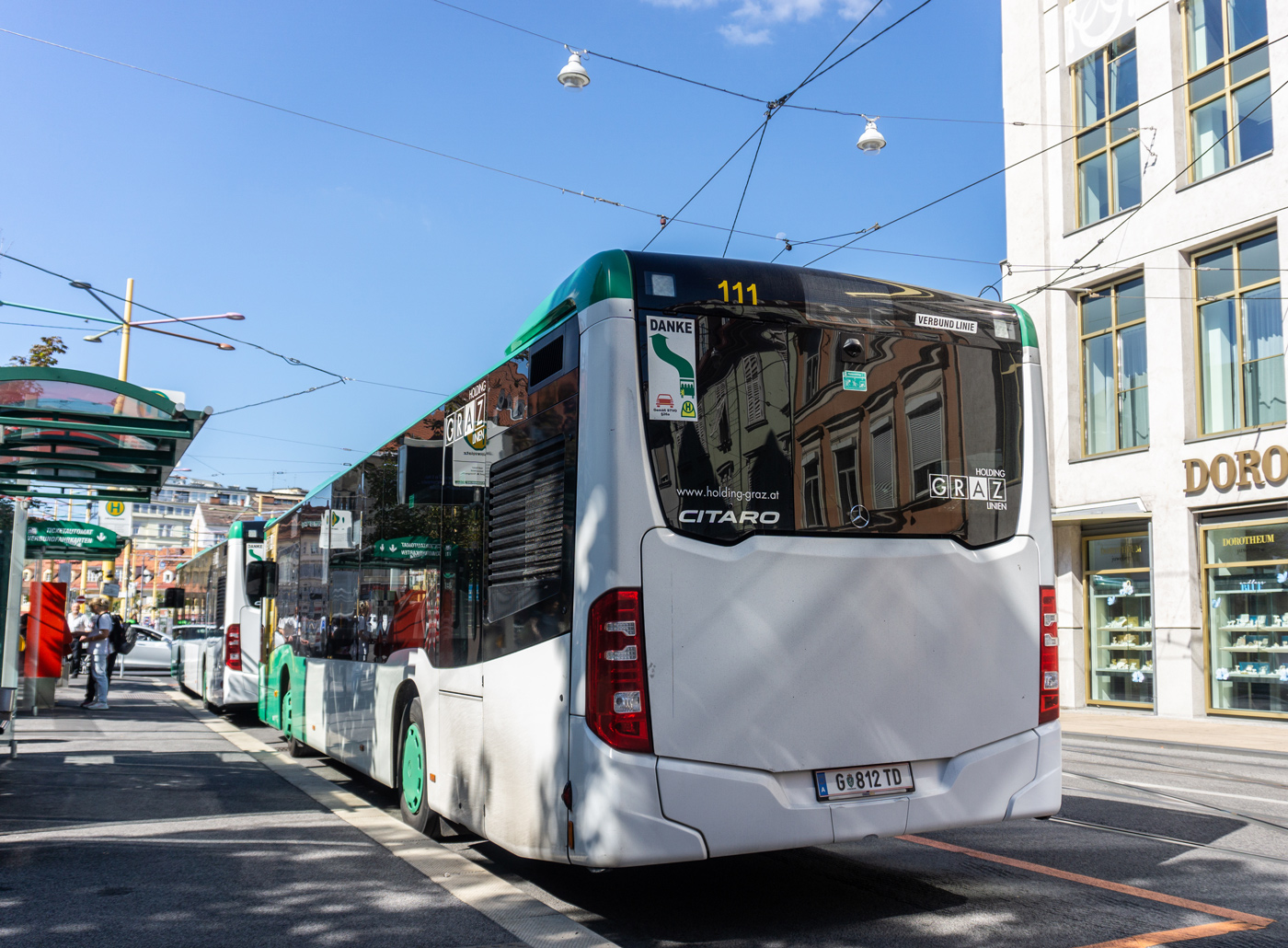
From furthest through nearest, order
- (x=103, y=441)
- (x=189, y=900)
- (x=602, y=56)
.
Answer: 1. (x=602, y=56)
2. (x=103, y=441)
3. (x=189, y=900)

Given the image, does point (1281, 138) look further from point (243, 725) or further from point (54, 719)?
point (54, 719)

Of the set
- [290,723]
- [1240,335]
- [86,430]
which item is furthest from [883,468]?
[1240,335]

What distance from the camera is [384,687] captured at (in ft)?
26.4

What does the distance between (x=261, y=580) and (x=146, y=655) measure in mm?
24814

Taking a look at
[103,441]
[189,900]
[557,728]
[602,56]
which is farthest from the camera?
[602,56]

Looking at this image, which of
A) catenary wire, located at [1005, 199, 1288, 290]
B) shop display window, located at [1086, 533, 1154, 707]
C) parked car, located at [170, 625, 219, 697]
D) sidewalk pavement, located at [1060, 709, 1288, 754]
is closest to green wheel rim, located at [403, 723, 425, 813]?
sidewalk pavement, located at [1060, 709, 1288, 754]

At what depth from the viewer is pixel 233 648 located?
56.7 ft

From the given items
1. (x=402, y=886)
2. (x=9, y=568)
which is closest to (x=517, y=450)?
(x=402, y=886)

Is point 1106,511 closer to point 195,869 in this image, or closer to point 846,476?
point 846,476

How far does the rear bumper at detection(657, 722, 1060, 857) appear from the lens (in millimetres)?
4723

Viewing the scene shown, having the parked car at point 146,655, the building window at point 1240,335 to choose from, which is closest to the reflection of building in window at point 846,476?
the building window at point 1240,335

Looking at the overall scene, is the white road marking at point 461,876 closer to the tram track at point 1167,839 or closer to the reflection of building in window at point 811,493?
the reflection of building in window at point 811,493

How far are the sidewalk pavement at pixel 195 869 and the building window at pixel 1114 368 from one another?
15813mm

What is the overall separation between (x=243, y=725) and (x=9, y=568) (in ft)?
27.0
